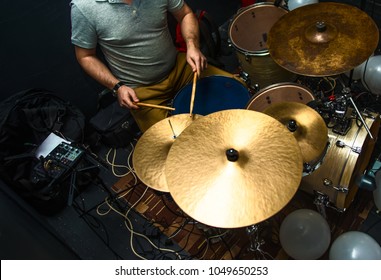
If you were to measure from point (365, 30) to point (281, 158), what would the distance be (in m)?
0.96

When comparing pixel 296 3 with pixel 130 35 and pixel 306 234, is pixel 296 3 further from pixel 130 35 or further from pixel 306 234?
pixel 306 234

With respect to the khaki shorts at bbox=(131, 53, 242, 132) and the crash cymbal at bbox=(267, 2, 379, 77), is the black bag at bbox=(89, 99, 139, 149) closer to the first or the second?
the khaki shorts at bbox=(131, 53, 242, 132)

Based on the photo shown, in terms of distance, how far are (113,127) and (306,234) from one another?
65.9 inches

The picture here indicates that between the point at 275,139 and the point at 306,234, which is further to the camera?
the point at 306,234

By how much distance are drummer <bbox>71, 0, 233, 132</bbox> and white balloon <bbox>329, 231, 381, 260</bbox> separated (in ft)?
3.93

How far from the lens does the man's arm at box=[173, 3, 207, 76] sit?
1.95 meters

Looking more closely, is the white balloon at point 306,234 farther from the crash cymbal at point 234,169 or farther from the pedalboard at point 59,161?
the pedalboard at point 59,161

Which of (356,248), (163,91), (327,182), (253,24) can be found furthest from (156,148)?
(253,24)

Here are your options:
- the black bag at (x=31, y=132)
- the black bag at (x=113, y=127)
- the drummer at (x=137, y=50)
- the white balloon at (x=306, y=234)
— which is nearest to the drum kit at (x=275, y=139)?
the white balloon at (x=306, y=234)

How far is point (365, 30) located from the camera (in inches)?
67.6

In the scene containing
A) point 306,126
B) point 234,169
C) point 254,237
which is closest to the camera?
point 234,169

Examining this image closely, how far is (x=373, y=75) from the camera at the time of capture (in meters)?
2.25

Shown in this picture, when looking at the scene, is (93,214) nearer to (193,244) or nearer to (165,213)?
(165,213)

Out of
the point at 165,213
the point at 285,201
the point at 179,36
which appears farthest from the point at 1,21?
the point at 285,201
